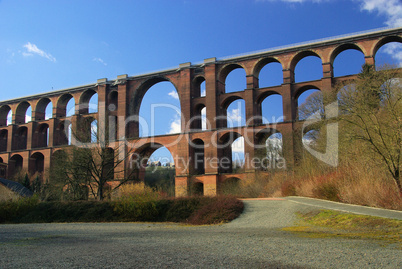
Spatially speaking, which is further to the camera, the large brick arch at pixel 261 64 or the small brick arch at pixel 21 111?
the small brick arch at pixel 21 111

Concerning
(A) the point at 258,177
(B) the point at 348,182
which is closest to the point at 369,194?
(B) the point at 348,182

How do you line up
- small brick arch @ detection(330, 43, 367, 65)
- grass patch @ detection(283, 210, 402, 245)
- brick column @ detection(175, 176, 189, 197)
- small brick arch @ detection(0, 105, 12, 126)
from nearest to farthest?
grass patch @ detection(283, 210, 402, 245) → small brick arch @ detection(330, 43, 367, 65) → brick column @ detection(175, 176, 189, 197) → small brick arch @ detection(0, 105, 12, 126)

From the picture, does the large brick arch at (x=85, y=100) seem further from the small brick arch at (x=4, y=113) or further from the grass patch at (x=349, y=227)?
the grass patch at (x=349, y=227)

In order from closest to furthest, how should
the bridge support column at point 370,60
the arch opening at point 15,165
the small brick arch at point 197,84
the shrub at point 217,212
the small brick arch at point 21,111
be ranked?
the shrub at point 217,212 < the bridge support column at point 370,60 < the small brick arch at point 197,84 < the arch opening at point 15,165 < the small brick arch at point 21,111

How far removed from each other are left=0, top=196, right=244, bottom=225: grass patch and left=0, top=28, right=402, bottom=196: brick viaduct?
12765mm

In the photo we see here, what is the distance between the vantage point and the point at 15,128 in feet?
156

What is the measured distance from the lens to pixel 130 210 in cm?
1616

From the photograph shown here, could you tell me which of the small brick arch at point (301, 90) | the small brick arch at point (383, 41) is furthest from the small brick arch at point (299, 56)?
the small brick arch at point (383, 41)

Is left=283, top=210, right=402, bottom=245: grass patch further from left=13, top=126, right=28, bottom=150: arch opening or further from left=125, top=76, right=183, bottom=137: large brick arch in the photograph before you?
left=13, top=126, right=28, bottom=150: arch opening

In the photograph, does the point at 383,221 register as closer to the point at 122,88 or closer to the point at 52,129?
the point at 122,88

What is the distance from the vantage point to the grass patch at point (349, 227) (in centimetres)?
760

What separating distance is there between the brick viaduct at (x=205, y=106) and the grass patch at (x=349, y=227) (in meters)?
18.6

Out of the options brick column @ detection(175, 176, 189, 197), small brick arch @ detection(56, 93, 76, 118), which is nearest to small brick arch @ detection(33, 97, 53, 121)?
small brick arch @ detection(56, 93, 76, 118)

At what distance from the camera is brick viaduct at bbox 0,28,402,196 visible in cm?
3353
